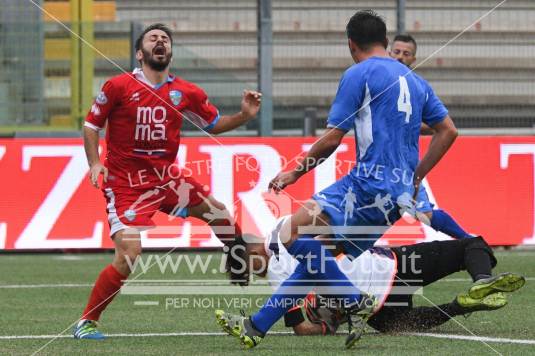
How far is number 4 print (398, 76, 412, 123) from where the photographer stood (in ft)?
21.9

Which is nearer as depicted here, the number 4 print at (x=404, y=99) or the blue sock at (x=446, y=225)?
the number 4 print at (x=404, y=99)

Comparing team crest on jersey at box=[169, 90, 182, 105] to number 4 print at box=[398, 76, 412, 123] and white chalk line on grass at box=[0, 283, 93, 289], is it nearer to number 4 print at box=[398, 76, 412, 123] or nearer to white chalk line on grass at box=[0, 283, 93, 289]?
number 4 print at box=[398, 76, 412, 123]

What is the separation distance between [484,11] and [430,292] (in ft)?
23.2

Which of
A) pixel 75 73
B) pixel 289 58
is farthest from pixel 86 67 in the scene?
pixel 289 58

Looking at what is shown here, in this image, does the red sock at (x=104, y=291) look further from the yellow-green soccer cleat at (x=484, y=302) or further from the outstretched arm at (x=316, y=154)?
the yellow-green soccer cleat at (x=484, y=302)

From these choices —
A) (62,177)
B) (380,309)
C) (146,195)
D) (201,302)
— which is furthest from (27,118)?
(380,309)

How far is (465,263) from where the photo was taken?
7.24 metres

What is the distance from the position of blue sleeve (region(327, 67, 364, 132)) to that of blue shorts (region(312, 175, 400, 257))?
1.22 feet

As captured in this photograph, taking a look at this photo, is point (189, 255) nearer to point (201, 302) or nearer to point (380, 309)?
point (201, 302)

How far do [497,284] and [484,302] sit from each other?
207mm

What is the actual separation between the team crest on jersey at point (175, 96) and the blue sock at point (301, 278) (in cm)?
176

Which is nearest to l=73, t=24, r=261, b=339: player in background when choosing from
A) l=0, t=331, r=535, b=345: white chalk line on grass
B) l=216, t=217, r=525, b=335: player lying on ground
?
l=0, t=331, r=535, b=345: white chalk line on grass

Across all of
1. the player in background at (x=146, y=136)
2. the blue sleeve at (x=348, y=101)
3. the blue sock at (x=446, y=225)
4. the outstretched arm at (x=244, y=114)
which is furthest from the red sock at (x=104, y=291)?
the blue sock at (x=446, y=225)

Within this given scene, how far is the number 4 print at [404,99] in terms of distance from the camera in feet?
21.9
